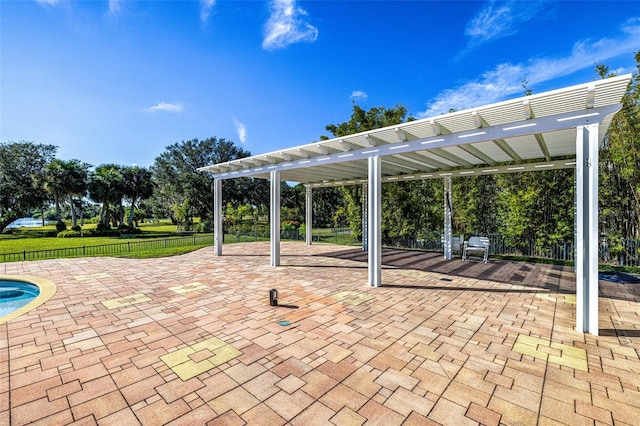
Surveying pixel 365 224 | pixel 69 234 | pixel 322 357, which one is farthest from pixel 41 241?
pixel 322 357

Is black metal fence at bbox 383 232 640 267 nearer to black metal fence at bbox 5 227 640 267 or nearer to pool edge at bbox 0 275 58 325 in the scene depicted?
black metal fence at bbox 5 227 640 267

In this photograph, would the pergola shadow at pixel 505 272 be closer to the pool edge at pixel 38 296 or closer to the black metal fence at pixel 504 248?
the black metal fence at pixel 504 248

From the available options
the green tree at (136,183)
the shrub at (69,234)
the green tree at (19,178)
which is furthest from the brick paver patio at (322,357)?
the green tree at (19,178)

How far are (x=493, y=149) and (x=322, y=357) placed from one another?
646cm

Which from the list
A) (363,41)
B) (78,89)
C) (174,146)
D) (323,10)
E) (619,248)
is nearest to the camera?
(619,248)

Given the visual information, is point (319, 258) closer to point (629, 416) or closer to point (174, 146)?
point (629, 416)

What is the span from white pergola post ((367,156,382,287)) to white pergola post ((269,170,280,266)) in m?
3.66

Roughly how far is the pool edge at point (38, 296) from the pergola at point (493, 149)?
5.42m

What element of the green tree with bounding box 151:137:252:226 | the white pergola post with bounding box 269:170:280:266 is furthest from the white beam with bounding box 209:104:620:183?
the green tree with bounding box 151:137:252:226

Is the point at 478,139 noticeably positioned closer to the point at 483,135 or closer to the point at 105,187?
the point at 483,135

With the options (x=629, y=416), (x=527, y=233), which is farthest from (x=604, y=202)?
(x=629, y=416)

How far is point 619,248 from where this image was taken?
8391 mm

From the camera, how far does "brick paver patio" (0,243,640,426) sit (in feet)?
7.83

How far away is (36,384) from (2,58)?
1161 centimetres
